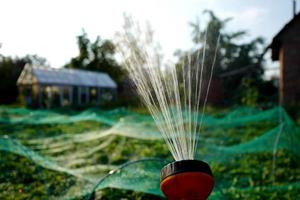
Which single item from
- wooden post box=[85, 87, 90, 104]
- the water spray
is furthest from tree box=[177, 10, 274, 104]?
the water spray

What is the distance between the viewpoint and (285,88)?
57.7ft

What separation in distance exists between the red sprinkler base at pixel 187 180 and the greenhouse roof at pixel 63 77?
959 inches

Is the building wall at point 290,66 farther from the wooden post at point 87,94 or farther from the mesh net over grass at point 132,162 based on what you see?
the wooden post at point 87,94

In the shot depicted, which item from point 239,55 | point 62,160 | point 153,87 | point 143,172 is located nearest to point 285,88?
point 62,160

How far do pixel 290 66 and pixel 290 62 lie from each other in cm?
16

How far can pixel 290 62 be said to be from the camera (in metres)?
17.5

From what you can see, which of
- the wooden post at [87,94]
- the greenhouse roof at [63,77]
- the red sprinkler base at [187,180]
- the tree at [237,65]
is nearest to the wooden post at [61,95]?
the greenhouse roof at [63,77]

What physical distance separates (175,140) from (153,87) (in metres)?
0.35

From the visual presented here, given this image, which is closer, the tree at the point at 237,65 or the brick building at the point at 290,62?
the brick building at the point at 290,62

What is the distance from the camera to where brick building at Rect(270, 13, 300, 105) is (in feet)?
56.8

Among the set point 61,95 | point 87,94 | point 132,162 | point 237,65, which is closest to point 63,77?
point 61,95

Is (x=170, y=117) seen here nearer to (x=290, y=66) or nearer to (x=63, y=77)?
(x=290, y=66)

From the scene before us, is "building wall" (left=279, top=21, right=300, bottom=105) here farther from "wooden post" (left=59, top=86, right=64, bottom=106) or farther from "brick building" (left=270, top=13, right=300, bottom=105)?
"wooden post" (left=59, top=86, right=64, bottom=106)

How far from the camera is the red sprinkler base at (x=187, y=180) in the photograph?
229 centimetres
